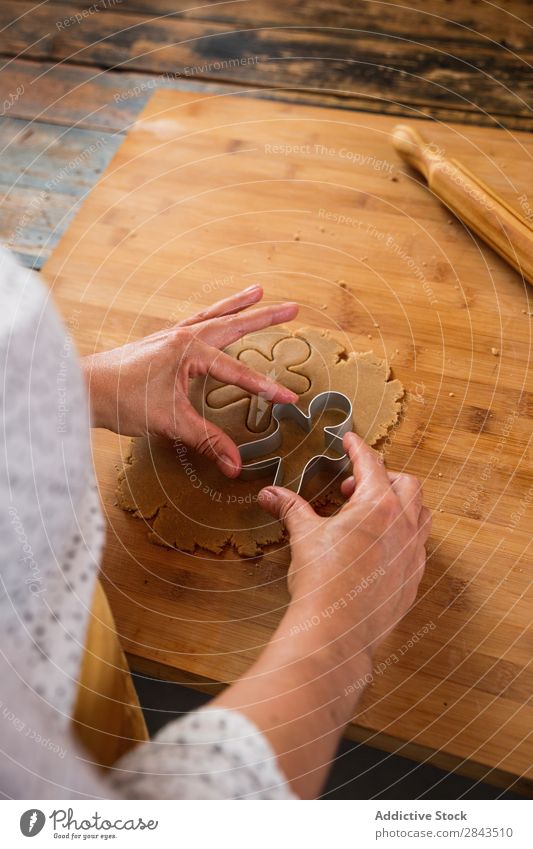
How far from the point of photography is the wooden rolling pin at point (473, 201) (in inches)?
36.4

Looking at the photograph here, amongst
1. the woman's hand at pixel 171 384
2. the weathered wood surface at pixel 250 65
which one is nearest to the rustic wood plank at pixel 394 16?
the weathered wood surface at pixel 250 65

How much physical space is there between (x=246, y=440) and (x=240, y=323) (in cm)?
14

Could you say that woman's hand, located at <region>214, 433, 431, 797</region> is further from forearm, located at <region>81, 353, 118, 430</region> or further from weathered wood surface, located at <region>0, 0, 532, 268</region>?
weathered wood surface, located at <region>0, 0, 532, 268</region>

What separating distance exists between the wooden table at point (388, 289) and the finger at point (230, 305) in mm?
89

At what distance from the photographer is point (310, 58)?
1438 millimetres

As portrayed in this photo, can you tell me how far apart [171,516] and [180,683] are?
0.55 ft

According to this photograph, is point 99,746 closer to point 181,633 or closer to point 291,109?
point 181,633

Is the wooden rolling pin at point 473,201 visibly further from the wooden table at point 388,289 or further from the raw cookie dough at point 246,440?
the raw cookie dough at point 246,440

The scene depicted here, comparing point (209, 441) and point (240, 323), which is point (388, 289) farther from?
point (209, 441)

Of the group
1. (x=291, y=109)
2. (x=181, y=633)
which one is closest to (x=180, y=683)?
(x=181, y=633)

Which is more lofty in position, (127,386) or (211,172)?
(211,172)

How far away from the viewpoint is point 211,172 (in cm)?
110

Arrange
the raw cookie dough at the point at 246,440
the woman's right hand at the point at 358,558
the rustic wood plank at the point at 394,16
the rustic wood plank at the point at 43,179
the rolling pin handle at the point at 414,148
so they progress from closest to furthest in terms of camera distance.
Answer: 1. the woman's right hand at the point at 358,558
2. the raw cookie dough at the point at 246,440
3. the rolling pin handle at the point at 414,148
4. the rustic wood plank at the point at 43,179
5. the rustic wood plank at the point at 394,16

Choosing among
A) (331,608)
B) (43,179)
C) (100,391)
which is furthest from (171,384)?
(43,179)
